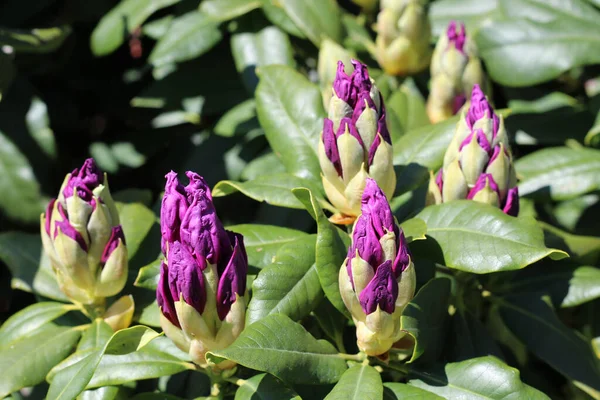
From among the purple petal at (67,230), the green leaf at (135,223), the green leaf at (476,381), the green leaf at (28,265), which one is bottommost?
the green leaf at (476,381)

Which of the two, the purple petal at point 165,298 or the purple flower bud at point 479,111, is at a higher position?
the purple flower bud at point 479,111

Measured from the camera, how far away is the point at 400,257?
1.11 meters

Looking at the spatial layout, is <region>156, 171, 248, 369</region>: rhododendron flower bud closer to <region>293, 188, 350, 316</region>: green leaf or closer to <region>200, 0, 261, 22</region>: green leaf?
<region>293, 188, 350, 316</region>: green leaf

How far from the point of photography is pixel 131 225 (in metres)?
1.56

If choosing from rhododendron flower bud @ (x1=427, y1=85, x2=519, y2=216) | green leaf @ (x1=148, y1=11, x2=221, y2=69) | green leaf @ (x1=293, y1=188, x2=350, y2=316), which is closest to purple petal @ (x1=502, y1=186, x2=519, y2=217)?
rhododendron flower bud @ (x1=427, y1=85, x2=519, y2=216)

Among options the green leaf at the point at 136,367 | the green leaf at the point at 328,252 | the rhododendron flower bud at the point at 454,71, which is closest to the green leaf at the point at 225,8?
the rhododendron flower bud at the point at 454,71

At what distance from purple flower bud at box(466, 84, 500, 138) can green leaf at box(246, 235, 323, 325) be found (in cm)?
38

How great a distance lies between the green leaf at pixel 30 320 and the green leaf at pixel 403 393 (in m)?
0.67

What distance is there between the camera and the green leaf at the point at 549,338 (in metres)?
1.42

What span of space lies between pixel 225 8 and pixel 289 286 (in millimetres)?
951

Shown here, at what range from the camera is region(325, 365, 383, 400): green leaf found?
1100 mm

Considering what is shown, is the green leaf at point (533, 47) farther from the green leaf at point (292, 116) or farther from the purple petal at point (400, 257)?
the purple petal at point (400, 257)

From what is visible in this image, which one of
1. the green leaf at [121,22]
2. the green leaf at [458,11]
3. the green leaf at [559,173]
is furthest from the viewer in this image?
the green leaf at [458,11]

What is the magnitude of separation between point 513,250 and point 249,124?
92 cm
